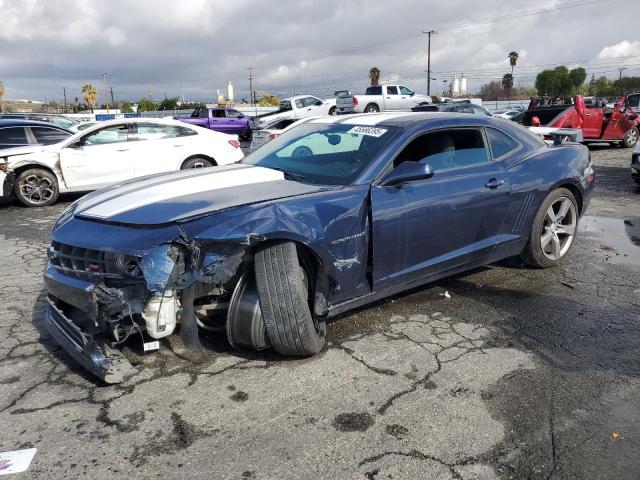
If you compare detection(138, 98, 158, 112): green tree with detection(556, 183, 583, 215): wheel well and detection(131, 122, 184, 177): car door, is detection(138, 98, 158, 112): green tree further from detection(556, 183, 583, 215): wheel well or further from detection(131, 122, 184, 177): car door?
detection(556, 183, 583, 215): wheel well

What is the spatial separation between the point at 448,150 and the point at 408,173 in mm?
864

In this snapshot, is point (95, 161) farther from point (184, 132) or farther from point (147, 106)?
point (147, 106)

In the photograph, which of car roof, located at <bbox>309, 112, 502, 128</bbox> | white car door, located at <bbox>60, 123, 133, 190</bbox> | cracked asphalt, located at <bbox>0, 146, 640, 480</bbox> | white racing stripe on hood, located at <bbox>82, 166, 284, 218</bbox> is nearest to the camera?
cracked asphalt, located at <bbox>0, 146, 640, 480</bbox>

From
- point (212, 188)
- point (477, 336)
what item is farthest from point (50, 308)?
point (477, 336)

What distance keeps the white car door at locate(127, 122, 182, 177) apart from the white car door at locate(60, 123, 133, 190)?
176 millimetres

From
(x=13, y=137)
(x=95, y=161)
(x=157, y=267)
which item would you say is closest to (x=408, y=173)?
(x=157, y=267)

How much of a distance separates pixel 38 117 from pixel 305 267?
2097 cm

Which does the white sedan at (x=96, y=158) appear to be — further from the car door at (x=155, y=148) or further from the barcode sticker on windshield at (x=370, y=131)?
the barcode sticker on windshield at (x=370, y=131)

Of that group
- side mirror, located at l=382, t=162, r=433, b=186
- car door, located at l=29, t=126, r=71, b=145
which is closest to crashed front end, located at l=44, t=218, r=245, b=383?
side mirror, located at l=382, t=162, r=433, b=186

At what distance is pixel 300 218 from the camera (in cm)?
315

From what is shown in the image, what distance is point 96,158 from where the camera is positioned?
917cm

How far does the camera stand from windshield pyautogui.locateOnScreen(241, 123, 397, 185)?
3.72 meters

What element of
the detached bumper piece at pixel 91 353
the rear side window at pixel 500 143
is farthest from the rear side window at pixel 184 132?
the detached bumper piece at pixel 91 353

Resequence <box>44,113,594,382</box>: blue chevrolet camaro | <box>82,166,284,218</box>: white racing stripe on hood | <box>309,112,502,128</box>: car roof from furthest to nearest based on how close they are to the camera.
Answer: <box>309,112,502,128</box>: car roof, <box>82,166,284,218</box>: white racing stripe on hood, <box>44,113,594,382</box>: blue chevrolet camaro
